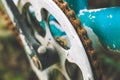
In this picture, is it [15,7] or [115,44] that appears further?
[15,7]

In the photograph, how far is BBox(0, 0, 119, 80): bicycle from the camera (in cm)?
78

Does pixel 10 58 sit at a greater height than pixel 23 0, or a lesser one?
lesser

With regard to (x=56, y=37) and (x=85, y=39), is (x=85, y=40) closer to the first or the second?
(x=85, y=39)

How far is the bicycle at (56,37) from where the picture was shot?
78 centimetres

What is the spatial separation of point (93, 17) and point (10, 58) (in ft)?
2.19

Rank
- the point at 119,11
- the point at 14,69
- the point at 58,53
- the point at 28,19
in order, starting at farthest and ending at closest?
the point at 14,69
the point at 28,19
the point at 58,53
the point at 119,11

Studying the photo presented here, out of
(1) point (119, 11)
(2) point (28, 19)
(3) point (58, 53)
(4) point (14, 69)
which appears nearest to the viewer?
(1) point (119, 11)

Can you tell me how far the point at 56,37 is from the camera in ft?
3.10

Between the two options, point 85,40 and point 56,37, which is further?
point 56,37

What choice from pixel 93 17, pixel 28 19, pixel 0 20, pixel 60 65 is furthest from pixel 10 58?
pixel 93 17

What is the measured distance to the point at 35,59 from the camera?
0.94 meters

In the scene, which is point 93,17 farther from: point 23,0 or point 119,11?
point 23,0

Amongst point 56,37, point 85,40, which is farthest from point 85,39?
point 56,37

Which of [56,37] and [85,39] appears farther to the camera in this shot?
[56,37]
